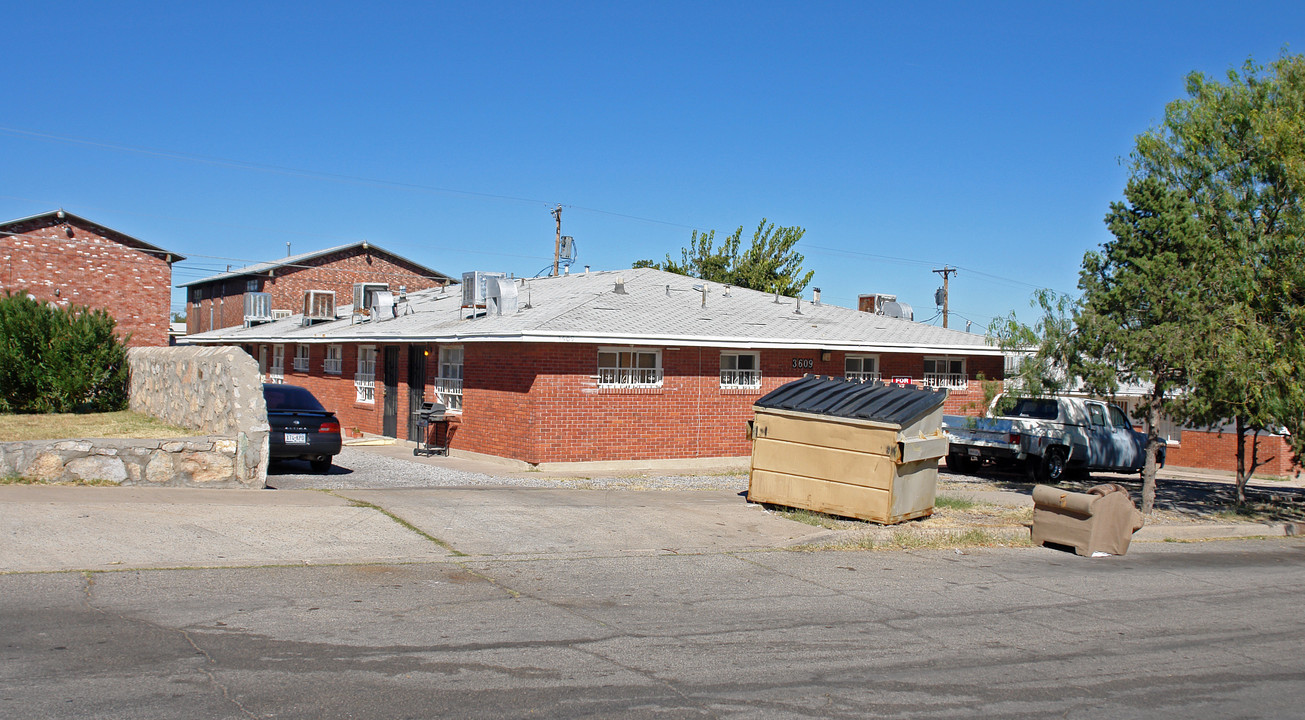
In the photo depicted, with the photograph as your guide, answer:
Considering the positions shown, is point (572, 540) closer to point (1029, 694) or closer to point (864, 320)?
point (1029, 694)

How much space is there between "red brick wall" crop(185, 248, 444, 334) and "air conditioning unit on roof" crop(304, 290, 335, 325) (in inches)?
477

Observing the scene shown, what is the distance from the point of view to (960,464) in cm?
1992

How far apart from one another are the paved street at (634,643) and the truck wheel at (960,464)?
1043cm

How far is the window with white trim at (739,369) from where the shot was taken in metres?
19.9

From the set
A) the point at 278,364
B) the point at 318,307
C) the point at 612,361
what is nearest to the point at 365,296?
the point at 318,307

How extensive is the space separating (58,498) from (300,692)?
6073 mm

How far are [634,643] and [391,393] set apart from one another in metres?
17.2

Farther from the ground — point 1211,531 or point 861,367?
point 861,367

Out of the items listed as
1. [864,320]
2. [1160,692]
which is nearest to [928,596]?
[1160,692]

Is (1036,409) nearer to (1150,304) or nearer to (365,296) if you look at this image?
(1150,304)

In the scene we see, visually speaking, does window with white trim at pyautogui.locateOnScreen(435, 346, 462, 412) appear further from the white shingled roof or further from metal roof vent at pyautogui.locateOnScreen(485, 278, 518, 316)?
metal roof vent at pyautogui.locateOnScreen(485, 278, 518, 316)

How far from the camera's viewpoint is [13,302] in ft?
58.1

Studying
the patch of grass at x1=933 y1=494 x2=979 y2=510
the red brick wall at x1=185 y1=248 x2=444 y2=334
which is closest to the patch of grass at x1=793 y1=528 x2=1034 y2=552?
the patch of grass at x1=933 y1=494 x2=979 y2=510

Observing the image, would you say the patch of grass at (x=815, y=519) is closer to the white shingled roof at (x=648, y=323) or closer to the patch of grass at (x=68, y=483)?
the white shingled roof at (x=648, y=323)
